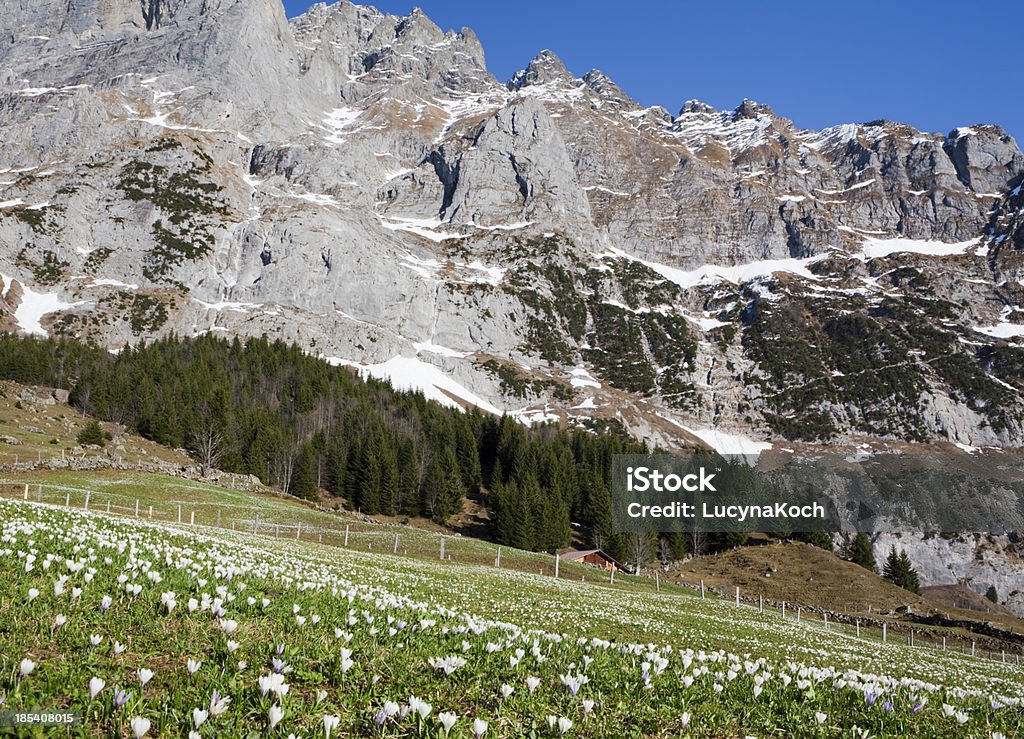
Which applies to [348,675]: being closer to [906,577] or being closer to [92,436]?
[92,436]

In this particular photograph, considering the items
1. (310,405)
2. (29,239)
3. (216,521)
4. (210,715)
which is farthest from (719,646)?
(29,239)

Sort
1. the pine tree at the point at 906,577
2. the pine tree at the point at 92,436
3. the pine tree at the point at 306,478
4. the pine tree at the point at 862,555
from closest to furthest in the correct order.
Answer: the pine tree at the point at 92,436 < the pine tree at the point at 306,478 < the pine tree at the point at 906,577 < the pine tree at the point at 862,555

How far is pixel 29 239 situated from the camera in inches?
7761

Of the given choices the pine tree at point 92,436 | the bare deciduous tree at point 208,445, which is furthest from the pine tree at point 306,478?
the pine tree at point 92,436

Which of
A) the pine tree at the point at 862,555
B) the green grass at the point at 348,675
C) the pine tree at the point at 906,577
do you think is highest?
the green grass at the point at 348,675

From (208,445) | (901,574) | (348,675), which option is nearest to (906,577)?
(901,574)

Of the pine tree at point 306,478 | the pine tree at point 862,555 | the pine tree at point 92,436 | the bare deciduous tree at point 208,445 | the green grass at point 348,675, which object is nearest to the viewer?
the green grass at point 348,675

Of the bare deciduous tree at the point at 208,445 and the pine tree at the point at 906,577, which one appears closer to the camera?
the bare deciduous tree at the point at 208,445

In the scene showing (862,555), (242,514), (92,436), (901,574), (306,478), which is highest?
(92,436)

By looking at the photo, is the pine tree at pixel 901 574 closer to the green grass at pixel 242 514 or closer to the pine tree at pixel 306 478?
the green grass at pixel 242 514

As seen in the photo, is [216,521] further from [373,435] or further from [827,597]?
[827,597]

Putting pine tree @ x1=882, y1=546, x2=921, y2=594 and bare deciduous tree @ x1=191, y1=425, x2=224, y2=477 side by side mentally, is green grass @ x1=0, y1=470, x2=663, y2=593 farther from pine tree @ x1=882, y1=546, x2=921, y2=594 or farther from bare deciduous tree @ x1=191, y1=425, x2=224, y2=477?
pine tree @ x1=882, y1=546, x2=921, y2=594

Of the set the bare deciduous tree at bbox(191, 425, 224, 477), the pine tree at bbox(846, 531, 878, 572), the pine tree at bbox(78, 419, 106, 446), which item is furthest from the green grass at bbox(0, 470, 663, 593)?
the pine tree at bbox(846, 531, 878, 572)

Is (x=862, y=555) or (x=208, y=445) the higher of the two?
(x=208, y=445)
